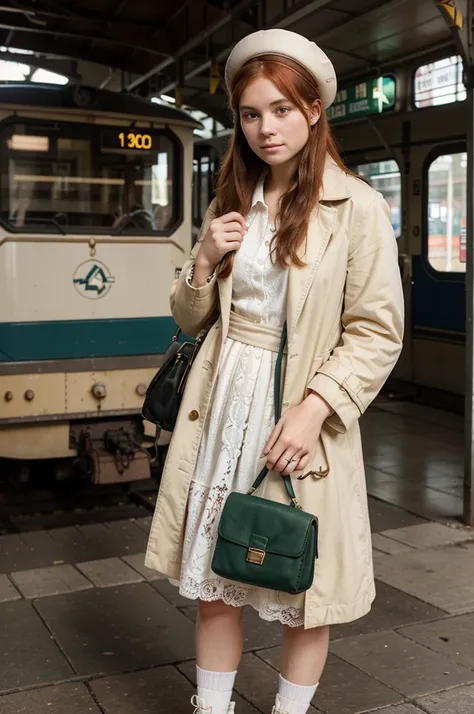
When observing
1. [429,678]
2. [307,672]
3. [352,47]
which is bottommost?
[429,678]

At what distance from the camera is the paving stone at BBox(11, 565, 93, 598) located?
436 centimetres

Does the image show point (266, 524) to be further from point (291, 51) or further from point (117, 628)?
point (117, 628)

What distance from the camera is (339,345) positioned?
2.38 meters

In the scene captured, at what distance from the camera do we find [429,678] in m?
3.41

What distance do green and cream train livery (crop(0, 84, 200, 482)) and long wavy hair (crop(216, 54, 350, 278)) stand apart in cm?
373

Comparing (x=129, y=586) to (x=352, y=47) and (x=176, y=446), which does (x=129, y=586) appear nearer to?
(x=176, y=446)

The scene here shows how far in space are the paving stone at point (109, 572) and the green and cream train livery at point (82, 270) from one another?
1.37 meters

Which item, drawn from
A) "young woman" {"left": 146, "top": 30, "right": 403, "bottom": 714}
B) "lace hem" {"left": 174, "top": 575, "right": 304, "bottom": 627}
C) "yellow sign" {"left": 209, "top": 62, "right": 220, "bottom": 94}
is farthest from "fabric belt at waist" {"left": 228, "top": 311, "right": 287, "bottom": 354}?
"yellow sign" {"left": 209, "top": 62, "right": 220, "bottom": 94}

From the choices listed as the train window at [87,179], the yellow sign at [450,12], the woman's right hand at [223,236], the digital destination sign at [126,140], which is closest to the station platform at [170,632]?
the woman's right hand at [223,236]

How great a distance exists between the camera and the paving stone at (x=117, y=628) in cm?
358

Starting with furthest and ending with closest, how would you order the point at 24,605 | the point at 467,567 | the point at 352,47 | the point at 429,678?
the point at 352,47 < the point at 467,567 < the point at 24,605 < the point at 429,678

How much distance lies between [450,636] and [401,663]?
0.37 m

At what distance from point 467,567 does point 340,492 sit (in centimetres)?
255

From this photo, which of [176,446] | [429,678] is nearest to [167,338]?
[429,678]
